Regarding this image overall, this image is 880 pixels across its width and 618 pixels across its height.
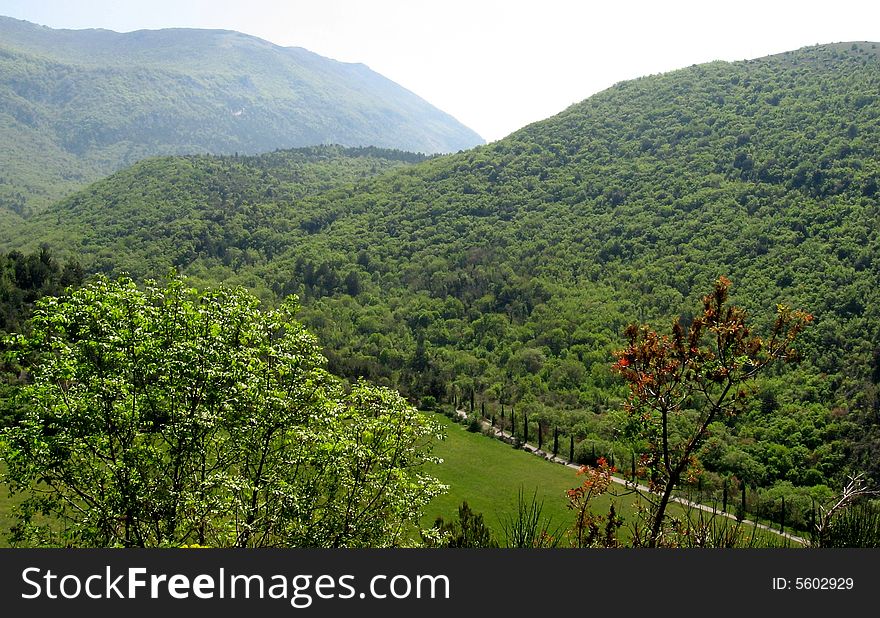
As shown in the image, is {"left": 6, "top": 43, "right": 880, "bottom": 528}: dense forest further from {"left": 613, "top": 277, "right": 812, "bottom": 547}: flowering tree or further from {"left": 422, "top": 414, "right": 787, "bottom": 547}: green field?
{"left": 613, "top": 277, "right": 812, "bottom": 547}: flowering tree

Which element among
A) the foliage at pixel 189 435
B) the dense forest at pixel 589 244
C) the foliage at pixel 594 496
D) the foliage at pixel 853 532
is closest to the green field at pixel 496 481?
the dense forest at pixel 589 244

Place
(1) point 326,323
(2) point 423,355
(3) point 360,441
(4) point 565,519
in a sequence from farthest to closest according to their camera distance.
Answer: (1) point 326,323, (2) point 423,355, (4) point 565,519, (3) point 360,441

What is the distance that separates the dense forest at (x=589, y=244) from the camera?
2512 inches

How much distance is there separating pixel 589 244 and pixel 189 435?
4230 inches

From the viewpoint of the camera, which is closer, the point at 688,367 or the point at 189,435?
the point at 688,367

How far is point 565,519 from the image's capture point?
119 ft

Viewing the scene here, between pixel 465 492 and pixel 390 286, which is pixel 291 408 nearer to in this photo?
pixel 465 492

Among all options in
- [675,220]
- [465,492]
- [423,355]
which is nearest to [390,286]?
[423,355]

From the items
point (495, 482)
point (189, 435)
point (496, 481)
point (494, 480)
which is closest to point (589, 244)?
point (494, 480)

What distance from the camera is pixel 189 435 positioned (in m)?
13.4

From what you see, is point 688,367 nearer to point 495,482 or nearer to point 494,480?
point 495,482

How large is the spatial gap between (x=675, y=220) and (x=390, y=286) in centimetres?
5329

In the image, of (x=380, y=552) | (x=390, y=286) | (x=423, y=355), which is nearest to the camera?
(x=380, y=552)

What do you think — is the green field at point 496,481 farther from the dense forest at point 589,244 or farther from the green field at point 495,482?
the dense forest at point 589,244
